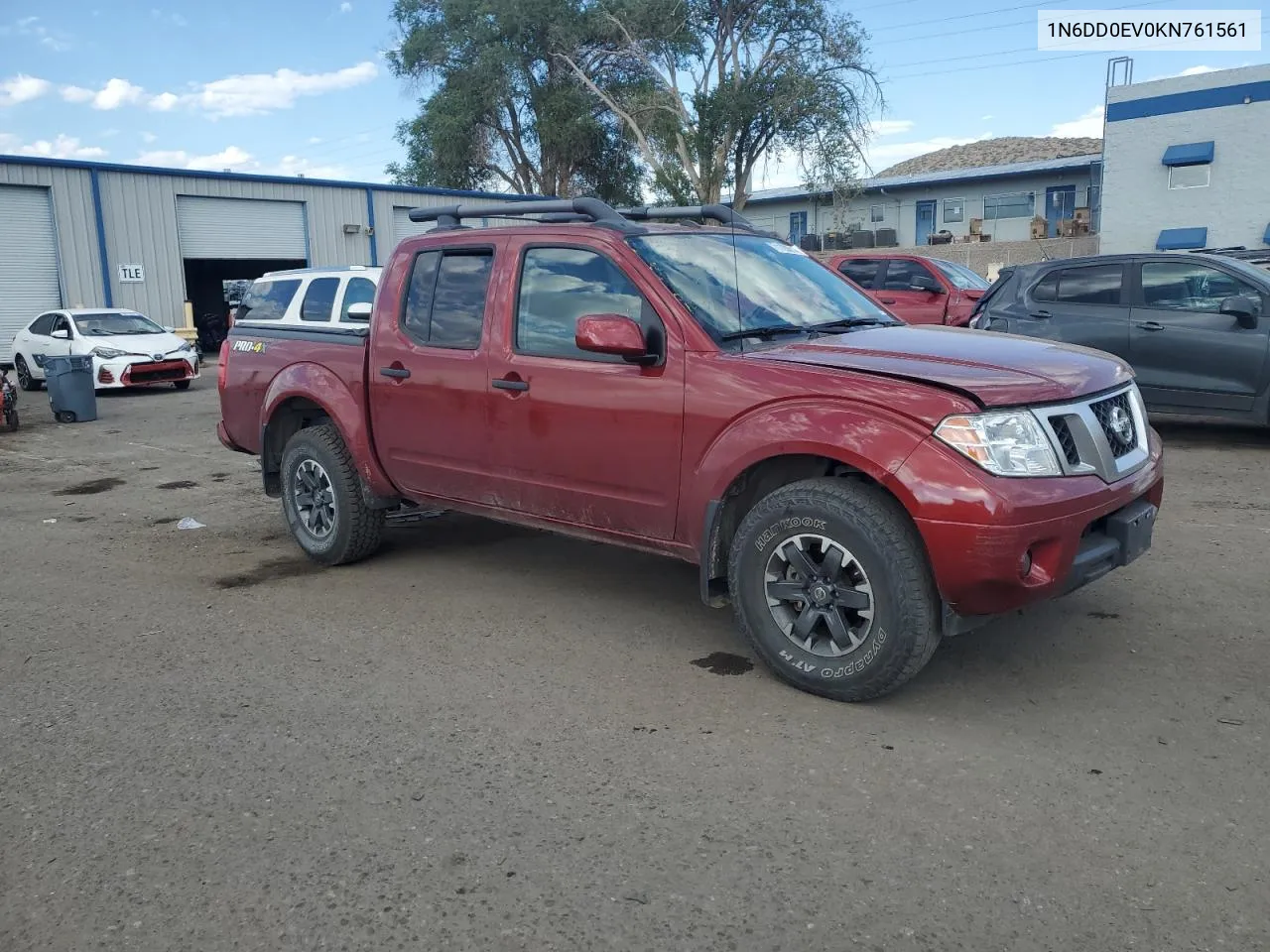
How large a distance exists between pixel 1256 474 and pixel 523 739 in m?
7.01

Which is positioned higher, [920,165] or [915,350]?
[920,165]

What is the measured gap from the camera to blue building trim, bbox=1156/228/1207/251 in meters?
29.1

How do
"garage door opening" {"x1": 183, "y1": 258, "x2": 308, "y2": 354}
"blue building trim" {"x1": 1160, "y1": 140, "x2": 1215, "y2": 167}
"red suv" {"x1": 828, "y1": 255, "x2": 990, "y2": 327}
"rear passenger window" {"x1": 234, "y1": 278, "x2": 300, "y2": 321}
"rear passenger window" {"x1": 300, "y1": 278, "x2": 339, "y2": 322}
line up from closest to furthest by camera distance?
"rear passenger window" {"x1": 300, "y1": 278, "x2": 339, "y2": 322}, "rear passenger window" {"x1": 234, "y1": 278, "x2": 300, "y2": 321}, "red suv" {"x1": 828, "y1": 255, "x2": 990, "y2": 327}, "blue building trim" {"x1": 1160, "y1": 140, "x2": 1215, "y2": 167}, "garage door opening" {"x1": 183, "y1": 258, "x2": 308, "y2": 354}

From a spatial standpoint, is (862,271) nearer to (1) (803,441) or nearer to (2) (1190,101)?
(1) (803,441)

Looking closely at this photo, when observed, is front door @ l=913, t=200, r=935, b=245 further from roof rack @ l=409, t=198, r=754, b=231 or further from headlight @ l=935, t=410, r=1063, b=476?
headlight @ l=935, t=410, r=1063, b=476

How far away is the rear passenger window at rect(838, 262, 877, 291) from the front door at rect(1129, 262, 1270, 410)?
19.8 ft

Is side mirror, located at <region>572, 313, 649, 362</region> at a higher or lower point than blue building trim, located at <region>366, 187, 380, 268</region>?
lower

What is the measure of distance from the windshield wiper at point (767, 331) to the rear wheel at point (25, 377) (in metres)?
18.5

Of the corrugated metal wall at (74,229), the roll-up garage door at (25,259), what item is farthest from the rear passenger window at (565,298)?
the corrugated metal wall at (74,229)

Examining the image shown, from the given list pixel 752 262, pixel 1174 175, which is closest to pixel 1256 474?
Answer: pixel 752 262

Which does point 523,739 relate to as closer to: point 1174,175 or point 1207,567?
point 1207,567


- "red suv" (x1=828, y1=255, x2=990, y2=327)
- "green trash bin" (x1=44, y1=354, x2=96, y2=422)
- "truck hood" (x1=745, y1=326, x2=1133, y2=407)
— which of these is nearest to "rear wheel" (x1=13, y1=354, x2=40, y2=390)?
"green trash bin" (x1=44, y1=354, x2=96, y2=422)

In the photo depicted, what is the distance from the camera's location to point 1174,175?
29.7m

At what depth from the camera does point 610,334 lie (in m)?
4.37
